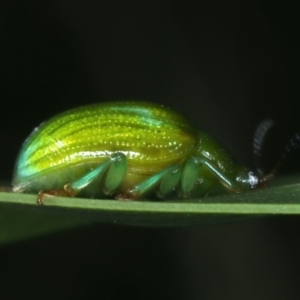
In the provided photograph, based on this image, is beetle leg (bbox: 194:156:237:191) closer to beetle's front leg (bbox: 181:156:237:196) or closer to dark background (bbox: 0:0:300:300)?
beetle's front leg (bbox: 181:156:237:196)

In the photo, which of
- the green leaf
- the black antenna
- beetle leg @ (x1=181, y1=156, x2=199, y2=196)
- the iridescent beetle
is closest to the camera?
the green leaf

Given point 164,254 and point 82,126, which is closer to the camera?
point 82,126

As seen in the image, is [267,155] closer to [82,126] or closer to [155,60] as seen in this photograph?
[155,60]

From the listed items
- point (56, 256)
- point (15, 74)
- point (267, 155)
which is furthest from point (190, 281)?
point (15, 74)

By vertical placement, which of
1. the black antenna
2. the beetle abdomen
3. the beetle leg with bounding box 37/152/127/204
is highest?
the beetle abdomen

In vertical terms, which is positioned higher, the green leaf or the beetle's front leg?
A: the green leaf

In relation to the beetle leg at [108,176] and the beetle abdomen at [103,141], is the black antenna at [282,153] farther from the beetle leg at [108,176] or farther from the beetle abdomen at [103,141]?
the beetle leg at [108,176]

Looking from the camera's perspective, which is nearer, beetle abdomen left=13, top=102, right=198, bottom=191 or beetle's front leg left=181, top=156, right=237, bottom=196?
beetle abdomen left=13, top=102, right=198, bottom=191

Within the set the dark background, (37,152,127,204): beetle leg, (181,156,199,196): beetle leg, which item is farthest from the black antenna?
the dark background
